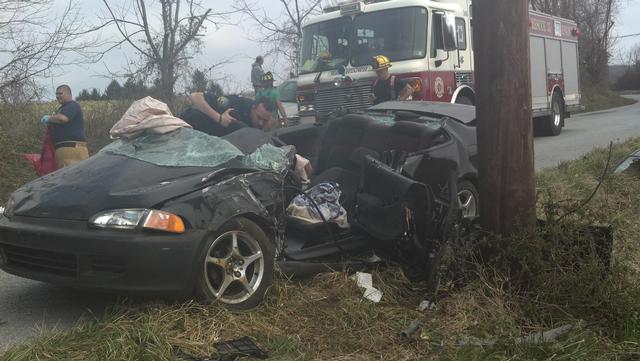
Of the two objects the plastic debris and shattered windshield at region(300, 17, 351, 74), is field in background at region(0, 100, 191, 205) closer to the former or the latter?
shattered windshield at region(300, 17, 351, 74)

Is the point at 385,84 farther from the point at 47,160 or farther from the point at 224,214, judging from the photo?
the point at 224,214

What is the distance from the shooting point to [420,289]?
13.4 ft

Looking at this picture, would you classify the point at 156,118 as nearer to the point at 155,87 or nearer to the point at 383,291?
the point at 383,291

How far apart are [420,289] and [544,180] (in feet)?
12.9

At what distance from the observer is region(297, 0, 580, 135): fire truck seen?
9.87 metres

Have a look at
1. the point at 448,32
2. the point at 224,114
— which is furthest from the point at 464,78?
the point at 224,114

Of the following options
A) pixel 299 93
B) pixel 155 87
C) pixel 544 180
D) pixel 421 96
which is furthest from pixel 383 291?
pixel 155 87

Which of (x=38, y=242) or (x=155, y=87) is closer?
(x=38, y=242)

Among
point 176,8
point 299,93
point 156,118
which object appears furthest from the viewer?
point 176,8

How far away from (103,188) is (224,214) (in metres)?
0.73

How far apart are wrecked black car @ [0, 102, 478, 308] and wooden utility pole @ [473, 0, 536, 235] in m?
0.38

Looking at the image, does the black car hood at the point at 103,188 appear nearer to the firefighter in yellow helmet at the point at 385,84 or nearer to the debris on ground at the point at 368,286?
the debris on ground at the point at 368,286

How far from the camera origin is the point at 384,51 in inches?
396

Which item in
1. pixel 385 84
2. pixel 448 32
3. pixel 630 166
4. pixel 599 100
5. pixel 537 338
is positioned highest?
pixel 448 32
